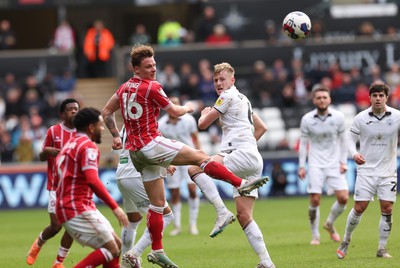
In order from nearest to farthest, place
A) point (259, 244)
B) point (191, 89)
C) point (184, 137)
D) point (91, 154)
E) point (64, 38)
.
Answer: point (91, 154) → point (259, 244) → point (184, 137) → point (191, 89) → point (64, 38)

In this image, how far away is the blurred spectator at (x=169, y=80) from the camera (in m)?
29.0

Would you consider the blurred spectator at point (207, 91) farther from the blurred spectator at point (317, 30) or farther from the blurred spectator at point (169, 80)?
the blurred spectator at point (317, 30)

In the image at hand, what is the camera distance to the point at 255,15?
32.7 m

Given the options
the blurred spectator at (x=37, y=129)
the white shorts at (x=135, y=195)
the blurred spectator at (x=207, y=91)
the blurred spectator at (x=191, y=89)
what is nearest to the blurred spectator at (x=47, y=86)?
the blurred spectator at (x=37, y=129)

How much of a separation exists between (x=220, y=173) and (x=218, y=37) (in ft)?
65.5

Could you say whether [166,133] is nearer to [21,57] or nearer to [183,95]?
[183,95]

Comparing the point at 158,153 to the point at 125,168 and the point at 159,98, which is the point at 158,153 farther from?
the point at 125,168

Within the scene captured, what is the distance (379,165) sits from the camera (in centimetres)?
1388

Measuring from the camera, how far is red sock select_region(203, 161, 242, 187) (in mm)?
11883

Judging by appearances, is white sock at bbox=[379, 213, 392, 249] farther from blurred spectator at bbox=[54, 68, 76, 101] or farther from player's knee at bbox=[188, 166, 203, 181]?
blurred spectator at bbox=[54, 68, 76, 101]

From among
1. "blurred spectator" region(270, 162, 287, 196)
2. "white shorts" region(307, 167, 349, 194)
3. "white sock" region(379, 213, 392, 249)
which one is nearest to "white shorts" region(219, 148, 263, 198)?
"white sock" region(379, 213, 392, 249)

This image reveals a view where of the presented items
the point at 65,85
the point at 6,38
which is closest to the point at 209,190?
the point at 65,85

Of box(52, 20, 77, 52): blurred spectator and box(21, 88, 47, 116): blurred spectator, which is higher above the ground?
box(52, 20, 77, 52): blurred spectator

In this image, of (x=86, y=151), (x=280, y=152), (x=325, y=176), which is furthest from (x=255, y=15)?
(x=86, y=151)
